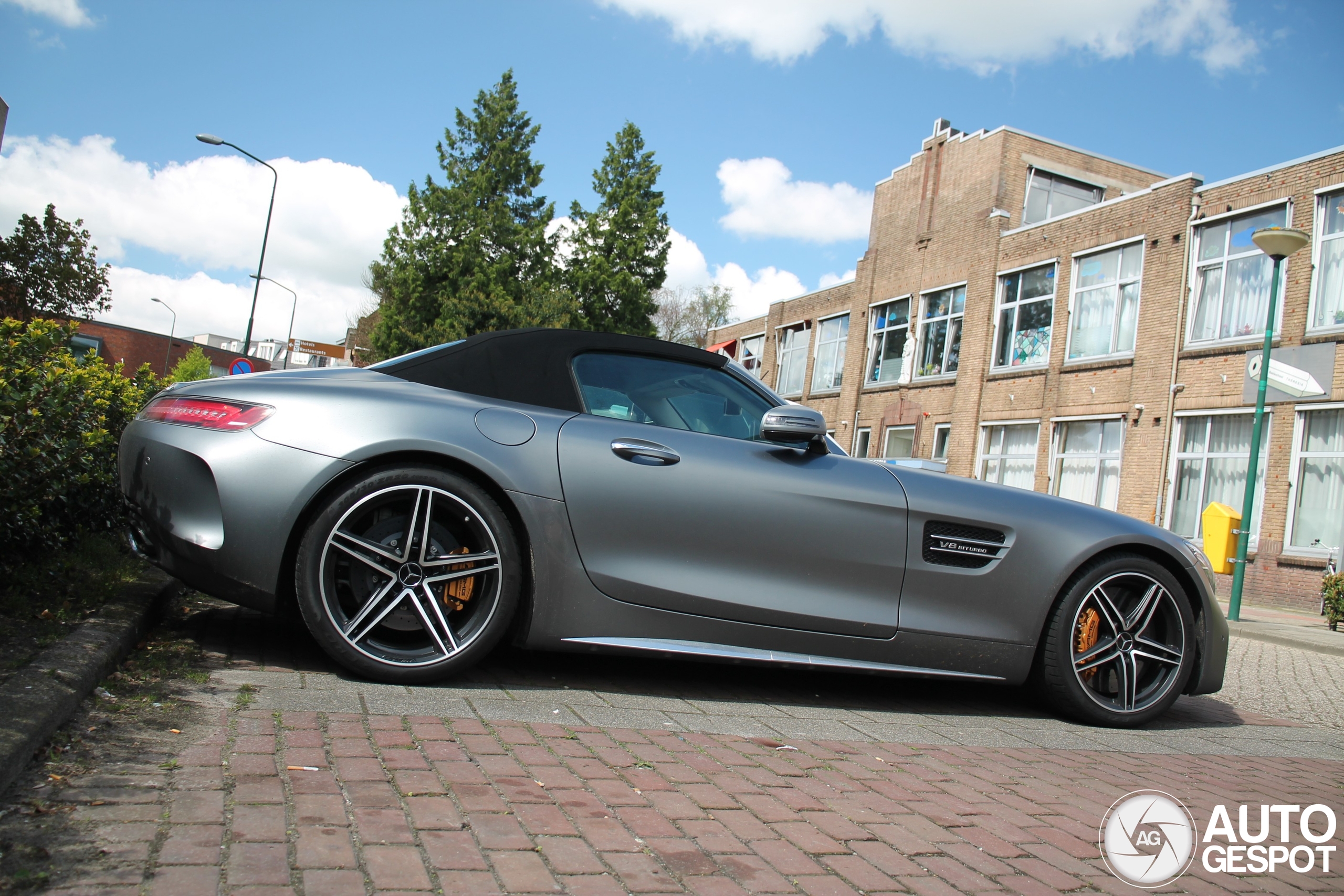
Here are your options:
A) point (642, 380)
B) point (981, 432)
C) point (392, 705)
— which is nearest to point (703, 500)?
point (642, 380)

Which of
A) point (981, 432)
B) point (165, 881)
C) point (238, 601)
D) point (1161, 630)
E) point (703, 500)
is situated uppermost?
point (981, 432)

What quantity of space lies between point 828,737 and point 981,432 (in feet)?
67.6

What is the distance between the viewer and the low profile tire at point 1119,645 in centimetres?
404

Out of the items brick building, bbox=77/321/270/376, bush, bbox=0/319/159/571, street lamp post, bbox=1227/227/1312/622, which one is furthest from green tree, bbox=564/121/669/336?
brick building, bbox=77/321/270/376

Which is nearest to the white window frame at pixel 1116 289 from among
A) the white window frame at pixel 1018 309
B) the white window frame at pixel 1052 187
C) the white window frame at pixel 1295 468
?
the white window frame at pixel 1018 309

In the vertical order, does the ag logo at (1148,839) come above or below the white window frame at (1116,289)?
below

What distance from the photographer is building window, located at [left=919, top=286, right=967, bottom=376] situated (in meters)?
24.4

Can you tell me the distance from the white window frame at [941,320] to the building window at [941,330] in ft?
0.04

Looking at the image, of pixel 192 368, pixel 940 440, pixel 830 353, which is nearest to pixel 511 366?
pixel 940 440

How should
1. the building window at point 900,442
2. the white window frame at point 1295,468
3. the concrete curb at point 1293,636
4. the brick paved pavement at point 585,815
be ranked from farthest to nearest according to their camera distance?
the building window at point 900,442 < the white window frame at point 1295,468 < the concrete curb at point 1293,636 < the brick paved pavement at point 585,815

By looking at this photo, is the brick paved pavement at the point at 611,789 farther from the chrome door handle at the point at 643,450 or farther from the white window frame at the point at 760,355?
the white window frame at the point at 760,355

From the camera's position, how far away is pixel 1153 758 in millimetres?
3713

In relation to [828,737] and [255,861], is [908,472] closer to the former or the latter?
[828,737]

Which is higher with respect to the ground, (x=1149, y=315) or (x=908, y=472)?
(x=1149, y=315)
